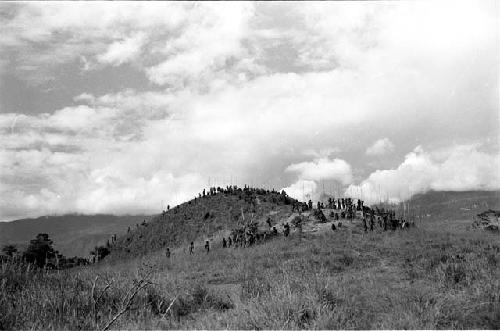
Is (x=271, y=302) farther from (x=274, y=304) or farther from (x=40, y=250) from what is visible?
(x=40, y=250)

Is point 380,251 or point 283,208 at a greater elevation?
point 283,208

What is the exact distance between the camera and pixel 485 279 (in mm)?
8469

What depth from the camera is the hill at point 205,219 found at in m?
42.8

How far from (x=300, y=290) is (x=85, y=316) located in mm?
4003

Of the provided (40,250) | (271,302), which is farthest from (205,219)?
(271,302)

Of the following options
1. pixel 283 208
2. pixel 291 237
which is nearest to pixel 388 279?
pixel 291 237

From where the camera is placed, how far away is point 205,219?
48.8 metres

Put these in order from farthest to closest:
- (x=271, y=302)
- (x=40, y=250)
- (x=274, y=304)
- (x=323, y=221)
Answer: (x=40, y=250), (x=323, y=221), (x=271, y=302), (x=274, y=304)

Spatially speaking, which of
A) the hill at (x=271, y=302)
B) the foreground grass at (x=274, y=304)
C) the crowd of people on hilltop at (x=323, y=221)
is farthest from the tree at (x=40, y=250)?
the foreground grass at (x=274, y=304)

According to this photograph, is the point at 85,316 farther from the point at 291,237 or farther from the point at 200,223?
the point at 200,223

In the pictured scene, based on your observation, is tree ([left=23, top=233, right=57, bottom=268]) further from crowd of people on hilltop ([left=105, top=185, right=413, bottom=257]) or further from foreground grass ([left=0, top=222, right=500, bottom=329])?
foreground grass ([left=0, top=222, right=500, bottom=329])

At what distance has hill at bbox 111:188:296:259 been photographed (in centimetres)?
4284

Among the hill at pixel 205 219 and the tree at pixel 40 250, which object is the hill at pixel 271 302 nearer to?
the hill at pixel 205 219

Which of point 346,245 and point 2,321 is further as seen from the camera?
point 346,245
